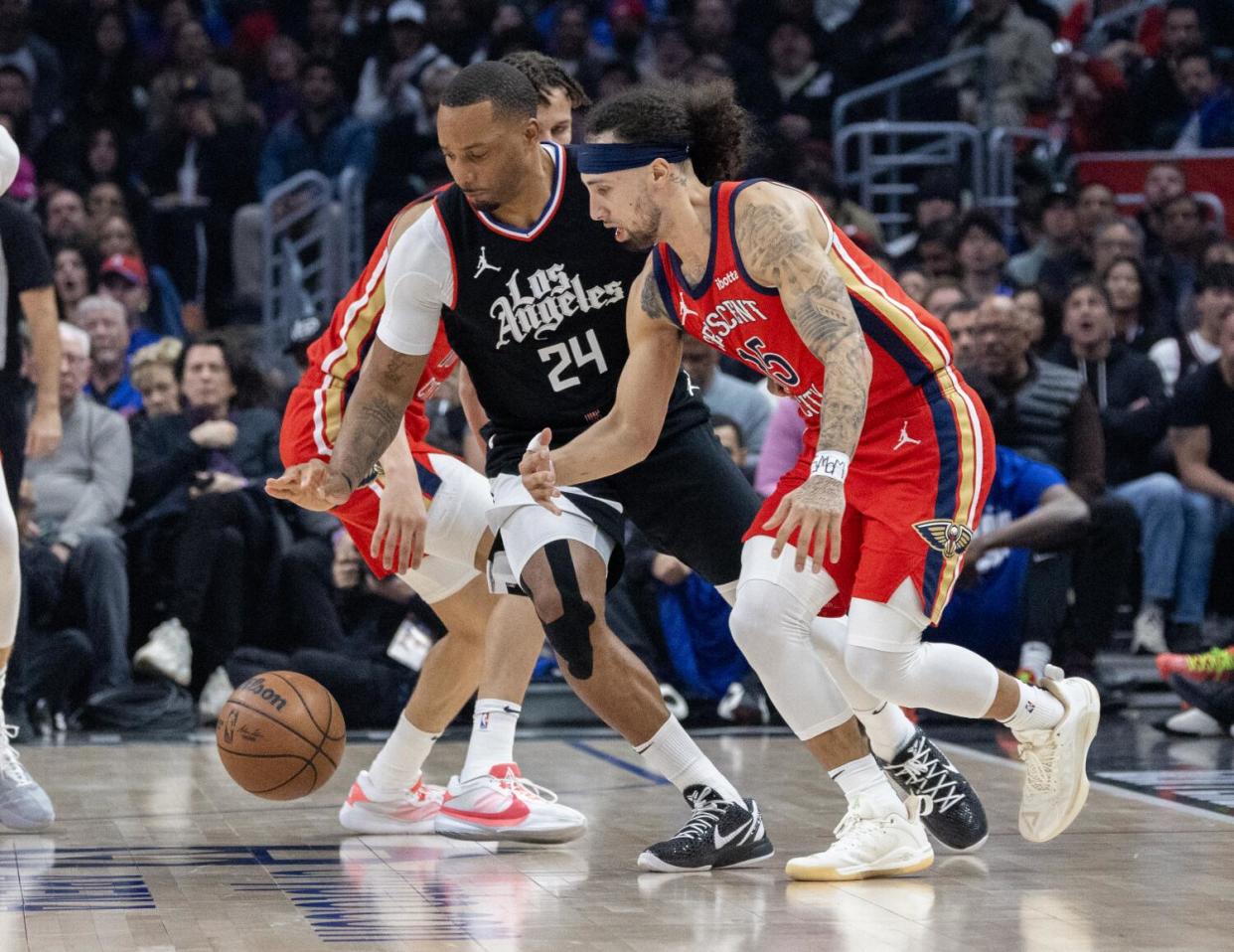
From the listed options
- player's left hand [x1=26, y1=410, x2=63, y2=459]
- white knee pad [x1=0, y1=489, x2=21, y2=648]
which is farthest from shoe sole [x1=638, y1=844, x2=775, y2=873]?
player's left hand [x1=26, y1=410, x2=63, y2=459]

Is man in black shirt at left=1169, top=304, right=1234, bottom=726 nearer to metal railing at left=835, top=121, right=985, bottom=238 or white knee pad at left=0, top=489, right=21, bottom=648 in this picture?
metal railing at left=835, top=121, right=985, bottom=238

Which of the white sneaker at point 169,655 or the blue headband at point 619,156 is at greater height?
the blue headband at point 619,156

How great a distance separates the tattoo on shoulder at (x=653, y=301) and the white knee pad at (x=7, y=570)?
5.67 ft

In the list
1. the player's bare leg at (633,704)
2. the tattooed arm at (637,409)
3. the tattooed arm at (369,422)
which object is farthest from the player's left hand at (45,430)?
the tattooed arm at (637,409)

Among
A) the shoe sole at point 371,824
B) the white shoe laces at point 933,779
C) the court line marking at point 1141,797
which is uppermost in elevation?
the white shoe laces at point 933,779

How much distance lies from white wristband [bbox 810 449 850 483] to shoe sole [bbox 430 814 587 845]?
1.41m

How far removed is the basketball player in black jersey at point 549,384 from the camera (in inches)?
176

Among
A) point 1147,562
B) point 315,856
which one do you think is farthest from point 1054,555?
Result: point 315,856

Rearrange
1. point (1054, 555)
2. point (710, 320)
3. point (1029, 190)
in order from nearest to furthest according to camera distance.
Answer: point (710, 320) < point (1054, 555) < point (1029, 190)

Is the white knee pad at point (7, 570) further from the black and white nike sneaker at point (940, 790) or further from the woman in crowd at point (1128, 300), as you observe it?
the woman in crowd at point (1128, 300)

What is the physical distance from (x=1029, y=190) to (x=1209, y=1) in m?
3.41

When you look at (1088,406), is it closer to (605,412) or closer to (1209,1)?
(605,412)

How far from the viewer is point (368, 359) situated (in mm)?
4734

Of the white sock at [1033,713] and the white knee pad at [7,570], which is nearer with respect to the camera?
the white sock at [1033,713]
